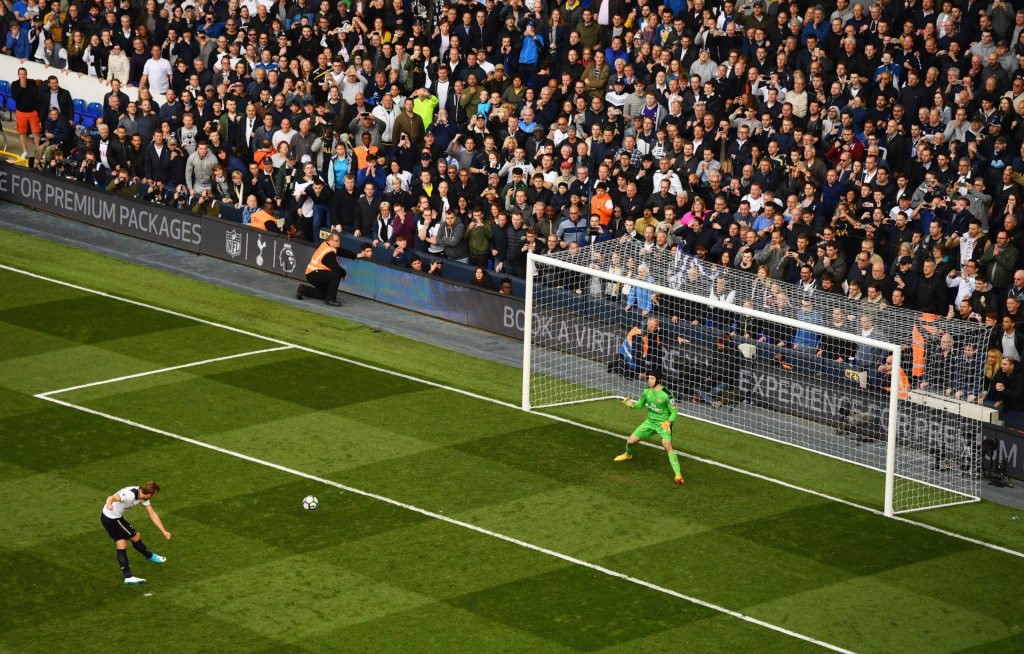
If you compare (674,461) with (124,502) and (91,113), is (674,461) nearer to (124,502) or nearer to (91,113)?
(124,502)

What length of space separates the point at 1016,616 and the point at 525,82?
57.3 ft

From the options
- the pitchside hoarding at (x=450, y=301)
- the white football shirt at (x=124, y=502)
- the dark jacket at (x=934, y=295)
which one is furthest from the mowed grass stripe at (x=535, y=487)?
the dark jacket at (x=934, y=295)

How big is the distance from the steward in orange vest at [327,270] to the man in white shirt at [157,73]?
28.7 feet

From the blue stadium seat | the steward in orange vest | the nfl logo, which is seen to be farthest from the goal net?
the blue stadium seat

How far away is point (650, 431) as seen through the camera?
72.0 feet

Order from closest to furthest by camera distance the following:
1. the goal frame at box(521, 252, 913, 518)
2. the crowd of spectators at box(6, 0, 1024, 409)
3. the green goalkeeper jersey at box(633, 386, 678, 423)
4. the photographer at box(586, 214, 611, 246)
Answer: the goal frame at box(521, 252, 913, 518)
the green goalkeeper jersey at box(633, 386, 678, 423)
the crowd of spectators at box(6, 0, 1024, 409)
the photographer at box(586, 214, 611, 246)

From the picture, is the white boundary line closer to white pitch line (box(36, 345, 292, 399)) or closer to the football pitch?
the football pitch

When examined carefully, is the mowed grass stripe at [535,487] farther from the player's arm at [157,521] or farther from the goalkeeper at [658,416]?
the player's arm at [157,521]

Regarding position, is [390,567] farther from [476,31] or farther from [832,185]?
[476,31]

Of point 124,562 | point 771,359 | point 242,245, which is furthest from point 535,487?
point 242,245

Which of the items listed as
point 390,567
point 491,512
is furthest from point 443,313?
point 390,567

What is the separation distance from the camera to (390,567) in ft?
61.4

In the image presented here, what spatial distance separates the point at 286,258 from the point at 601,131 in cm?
655

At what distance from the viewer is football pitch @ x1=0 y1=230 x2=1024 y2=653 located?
682 inches
